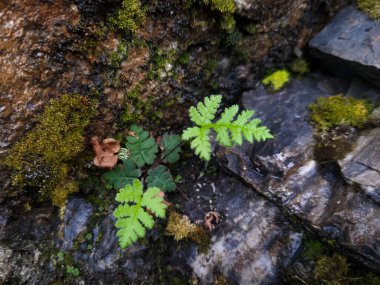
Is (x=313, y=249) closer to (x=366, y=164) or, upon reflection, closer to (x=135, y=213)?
(x=366, y=164)

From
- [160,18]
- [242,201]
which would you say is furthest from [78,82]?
[242,201]

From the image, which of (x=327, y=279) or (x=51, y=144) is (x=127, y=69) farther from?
(x=327, y=279)

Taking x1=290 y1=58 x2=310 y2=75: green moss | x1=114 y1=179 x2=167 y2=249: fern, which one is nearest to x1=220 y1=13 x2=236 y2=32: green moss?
x1=290 y1=58 x2=310 y2=75: green moss

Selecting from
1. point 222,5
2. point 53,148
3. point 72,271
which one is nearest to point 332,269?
point 72,271

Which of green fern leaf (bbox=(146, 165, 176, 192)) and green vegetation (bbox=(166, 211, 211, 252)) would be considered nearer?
green vegetation (bbox=(166, 211, 211, 252))

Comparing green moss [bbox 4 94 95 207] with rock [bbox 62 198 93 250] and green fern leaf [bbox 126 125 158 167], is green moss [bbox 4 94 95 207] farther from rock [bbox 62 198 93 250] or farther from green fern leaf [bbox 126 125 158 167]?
green fern leaf [bbox 126 125 158 167]
